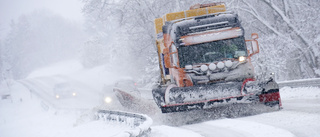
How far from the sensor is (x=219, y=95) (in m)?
8.77

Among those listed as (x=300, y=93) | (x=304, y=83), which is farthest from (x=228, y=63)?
(x=304, y=83)

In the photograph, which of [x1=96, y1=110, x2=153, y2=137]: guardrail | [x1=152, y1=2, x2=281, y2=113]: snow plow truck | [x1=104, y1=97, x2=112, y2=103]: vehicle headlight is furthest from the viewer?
[x1=104, y1=97, x2=112, y2=103]: vehicle headlight

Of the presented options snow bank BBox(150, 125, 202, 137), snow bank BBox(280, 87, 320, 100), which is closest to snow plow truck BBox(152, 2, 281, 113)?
snow bank BBox(150, 125, 202, 137)

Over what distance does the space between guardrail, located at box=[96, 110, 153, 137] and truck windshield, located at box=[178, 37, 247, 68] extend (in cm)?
208

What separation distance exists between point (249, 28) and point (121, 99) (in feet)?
40.0

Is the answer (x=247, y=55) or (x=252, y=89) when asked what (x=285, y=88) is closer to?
(x=247, y=55)

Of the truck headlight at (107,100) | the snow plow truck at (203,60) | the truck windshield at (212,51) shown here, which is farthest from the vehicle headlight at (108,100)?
the truck windshield at (212,51)

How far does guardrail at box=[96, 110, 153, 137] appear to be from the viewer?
7074mm

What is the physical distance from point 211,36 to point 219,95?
2.08m

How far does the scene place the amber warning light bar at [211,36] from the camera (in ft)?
32.9

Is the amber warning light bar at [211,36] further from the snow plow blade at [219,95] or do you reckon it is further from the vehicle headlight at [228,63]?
the snow plow blade at [219,95]

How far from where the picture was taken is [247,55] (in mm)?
10062

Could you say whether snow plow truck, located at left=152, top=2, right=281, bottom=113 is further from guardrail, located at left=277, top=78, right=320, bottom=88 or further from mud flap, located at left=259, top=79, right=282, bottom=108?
guardrail, located at left=277, top=78, right=320, bottom=88

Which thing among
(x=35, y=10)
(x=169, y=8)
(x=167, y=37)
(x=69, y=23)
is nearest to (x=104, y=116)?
(x=167, y=37)
